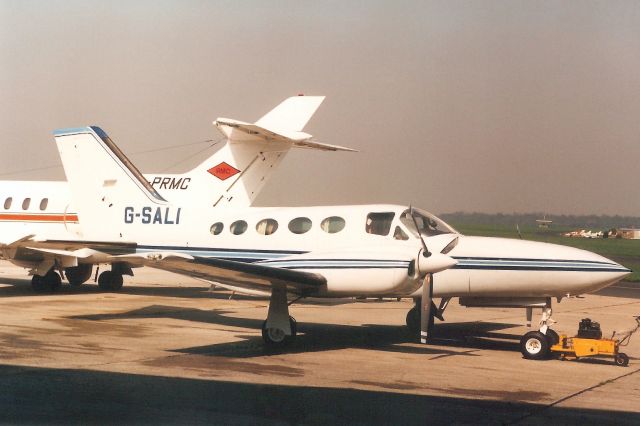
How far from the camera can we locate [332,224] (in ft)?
52.0

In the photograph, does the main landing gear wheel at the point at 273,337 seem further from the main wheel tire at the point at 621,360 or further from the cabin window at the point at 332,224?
the main wheel tire at the point at 621,360

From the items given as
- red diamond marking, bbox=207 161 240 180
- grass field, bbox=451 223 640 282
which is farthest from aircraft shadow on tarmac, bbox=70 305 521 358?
grass field, bbox=451 223 640 282

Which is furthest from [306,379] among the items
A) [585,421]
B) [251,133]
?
[251,133]

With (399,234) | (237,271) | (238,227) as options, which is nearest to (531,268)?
(399,234)

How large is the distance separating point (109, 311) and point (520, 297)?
9.85 meters

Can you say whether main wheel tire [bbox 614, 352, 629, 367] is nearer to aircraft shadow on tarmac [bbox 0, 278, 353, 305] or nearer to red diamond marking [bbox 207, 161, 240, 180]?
aircraft shadow on tarmac [bbox 0, 278, 353, 305]

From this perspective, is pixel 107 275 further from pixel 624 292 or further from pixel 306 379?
pixel 624 292

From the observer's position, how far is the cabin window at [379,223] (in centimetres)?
1531

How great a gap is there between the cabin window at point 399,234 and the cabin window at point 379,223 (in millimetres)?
162

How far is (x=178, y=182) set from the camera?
2594 cm

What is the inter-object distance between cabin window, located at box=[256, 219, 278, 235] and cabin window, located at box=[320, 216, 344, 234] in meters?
0.98

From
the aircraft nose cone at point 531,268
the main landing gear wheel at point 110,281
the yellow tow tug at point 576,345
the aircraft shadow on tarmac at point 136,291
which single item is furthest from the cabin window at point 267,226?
the main landing gear wheel at point 110,281

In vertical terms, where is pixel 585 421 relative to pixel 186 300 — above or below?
below

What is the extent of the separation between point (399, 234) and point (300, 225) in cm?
→ 209
